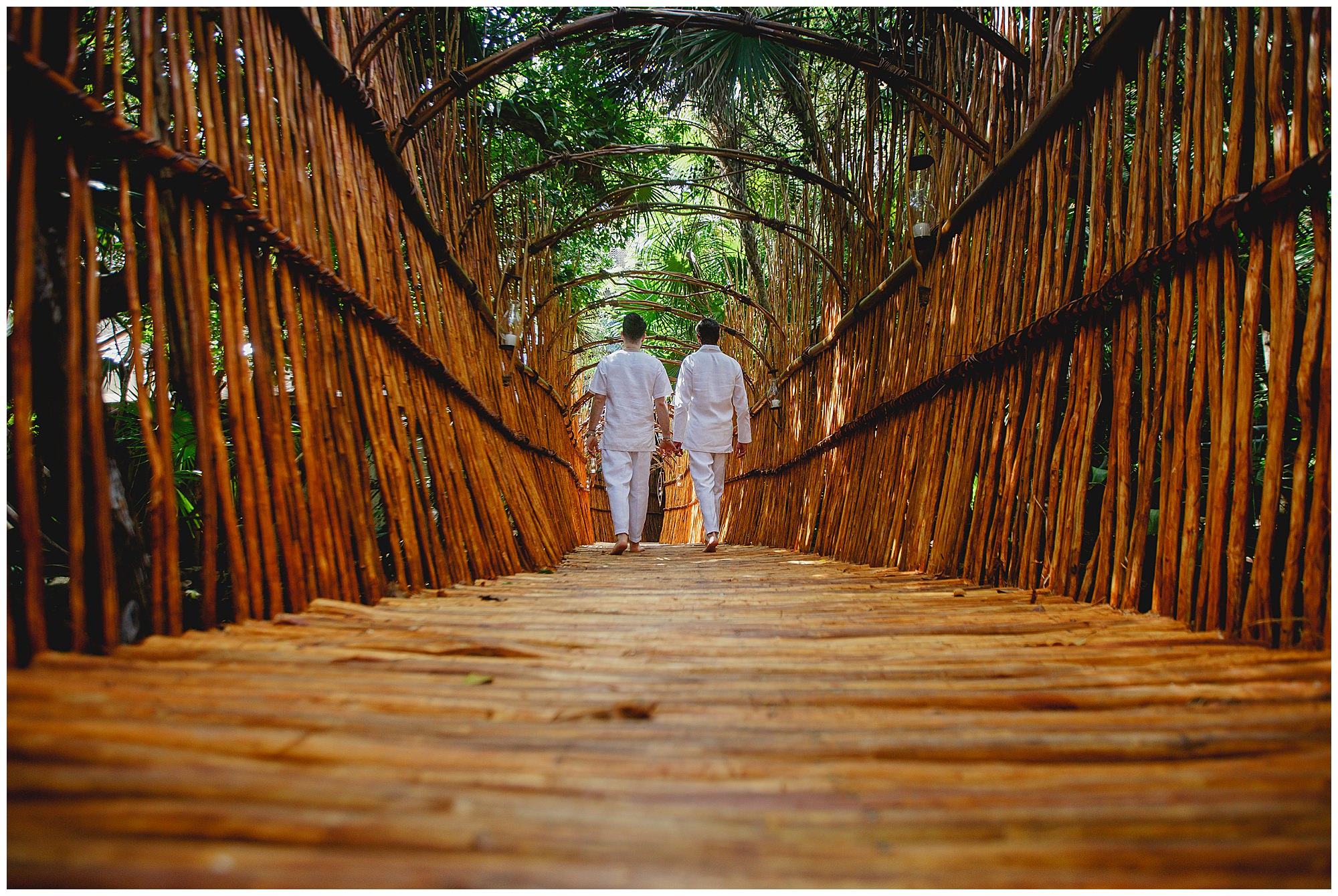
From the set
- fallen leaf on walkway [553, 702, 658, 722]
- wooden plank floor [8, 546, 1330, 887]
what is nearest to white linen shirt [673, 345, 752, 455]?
wooden plank floor [8, 546, 1330, 887]

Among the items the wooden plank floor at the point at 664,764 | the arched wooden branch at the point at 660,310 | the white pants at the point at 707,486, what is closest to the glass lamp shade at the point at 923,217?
the wooden plank floor at the point at 664,764

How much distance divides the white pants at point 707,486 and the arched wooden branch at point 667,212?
1.40 meters

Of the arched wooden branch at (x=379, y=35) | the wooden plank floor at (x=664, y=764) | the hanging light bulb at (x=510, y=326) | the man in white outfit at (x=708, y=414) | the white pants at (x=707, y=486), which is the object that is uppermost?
the arched wooden branch at (x=379, y=35)

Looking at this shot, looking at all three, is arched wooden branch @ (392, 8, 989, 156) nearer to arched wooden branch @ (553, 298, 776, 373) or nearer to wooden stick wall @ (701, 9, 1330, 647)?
wooden stick wall @ (701, 9, 1330, 647)

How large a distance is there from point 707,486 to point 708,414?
479 millimetres

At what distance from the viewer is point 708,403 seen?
489 cm

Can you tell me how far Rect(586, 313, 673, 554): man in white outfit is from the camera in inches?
179

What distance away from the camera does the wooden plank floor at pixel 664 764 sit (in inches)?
23.0

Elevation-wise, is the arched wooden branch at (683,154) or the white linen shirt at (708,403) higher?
the arched wooden branch at (683,154)

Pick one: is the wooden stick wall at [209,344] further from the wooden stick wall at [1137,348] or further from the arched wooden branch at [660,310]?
the arched wooden branch at [660,310]

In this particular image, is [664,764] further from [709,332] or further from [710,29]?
[709,332]

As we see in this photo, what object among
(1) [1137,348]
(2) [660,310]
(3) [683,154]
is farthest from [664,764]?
(2) [660,310]

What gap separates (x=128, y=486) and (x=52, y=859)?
65.0 inches

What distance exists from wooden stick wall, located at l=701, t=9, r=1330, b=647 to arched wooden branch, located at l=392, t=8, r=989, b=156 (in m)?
0.22
